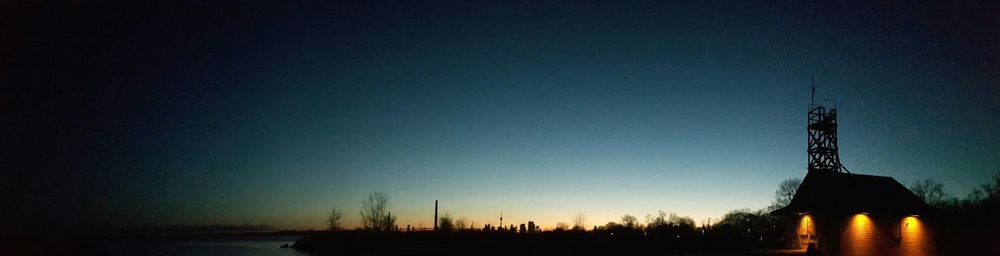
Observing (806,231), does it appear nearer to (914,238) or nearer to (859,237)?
(859,237)

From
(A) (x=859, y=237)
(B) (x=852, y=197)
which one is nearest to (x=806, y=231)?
(A) (x=859, y=237)

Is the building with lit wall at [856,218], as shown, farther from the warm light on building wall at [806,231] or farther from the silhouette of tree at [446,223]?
the silhouette of tree at [446,223]

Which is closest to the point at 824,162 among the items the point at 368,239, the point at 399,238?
the point at 399,238

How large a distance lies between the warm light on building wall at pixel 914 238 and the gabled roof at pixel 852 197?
20.6 inches

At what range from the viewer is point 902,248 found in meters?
29.4

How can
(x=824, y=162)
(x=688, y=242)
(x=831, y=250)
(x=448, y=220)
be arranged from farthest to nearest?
(x=448, y=220) < (x=824, y=162) < (x=688, y=242) < (x=831, y=250)

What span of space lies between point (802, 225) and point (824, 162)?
836 cm

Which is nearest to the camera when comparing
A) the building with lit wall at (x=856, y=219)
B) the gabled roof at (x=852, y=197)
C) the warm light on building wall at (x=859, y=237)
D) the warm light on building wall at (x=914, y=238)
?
the warm light on building wall at (x=859, y=237)

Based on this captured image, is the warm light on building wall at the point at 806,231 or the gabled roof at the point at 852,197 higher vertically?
the gabled roof at the point at 852,197

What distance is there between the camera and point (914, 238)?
29828 mm

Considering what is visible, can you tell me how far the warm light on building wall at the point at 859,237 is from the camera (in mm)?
28500

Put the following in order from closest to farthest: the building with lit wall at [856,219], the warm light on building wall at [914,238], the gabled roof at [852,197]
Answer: the building with lit wall at [856,219] → the gabled roof at [852,197] → the warm light on building wall at [914,238]

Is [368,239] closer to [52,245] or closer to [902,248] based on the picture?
[52,245]

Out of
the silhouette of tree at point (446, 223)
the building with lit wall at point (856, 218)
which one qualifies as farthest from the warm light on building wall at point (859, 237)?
the silhouette of tree at point (446, 223)
